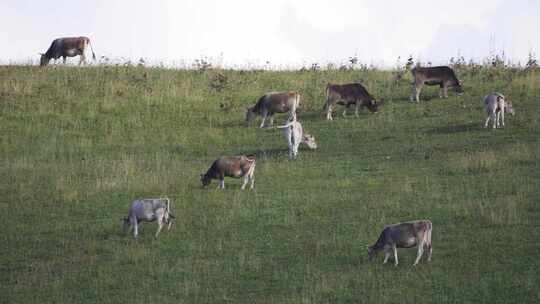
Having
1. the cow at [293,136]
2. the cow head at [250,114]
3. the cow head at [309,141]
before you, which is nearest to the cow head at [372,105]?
the cow head at [250,114]

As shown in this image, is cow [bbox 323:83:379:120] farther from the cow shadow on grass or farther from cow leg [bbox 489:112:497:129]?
cow leg [bbox 489:112:497:129]

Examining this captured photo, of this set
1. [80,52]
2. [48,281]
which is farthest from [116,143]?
[48,281]

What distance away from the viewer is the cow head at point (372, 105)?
34.9 m

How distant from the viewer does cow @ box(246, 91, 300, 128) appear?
33.7m

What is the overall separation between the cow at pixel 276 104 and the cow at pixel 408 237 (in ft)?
50.4

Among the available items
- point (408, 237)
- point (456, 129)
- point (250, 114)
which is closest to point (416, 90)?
point (456, 129)

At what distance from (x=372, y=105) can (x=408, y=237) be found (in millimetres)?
16911

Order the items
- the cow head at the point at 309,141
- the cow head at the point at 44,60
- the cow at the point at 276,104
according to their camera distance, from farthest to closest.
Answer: the cow head at the point at 44,60
the cow at the point at 276,104
the cow head at the point at 309,141

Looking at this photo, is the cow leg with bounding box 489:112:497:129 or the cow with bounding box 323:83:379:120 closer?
the cow leg with bounding box 489:112:497:129

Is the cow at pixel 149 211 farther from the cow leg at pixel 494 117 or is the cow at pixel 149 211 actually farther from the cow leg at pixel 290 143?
the cow leg at pixel 494 117

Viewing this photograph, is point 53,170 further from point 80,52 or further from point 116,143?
point 80,52

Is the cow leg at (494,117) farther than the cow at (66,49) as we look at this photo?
No

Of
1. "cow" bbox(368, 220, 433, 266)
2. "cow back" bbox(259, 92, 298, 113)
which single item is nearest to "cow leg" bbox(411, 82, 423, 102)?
"cow back" bbox(259, 92, 298, 113)

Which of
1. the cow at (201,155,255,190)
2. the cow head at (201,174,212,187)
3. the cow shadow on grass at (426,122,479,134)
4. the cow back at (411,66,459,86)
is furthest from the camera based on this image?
the cow back at (411,66,459,86)
